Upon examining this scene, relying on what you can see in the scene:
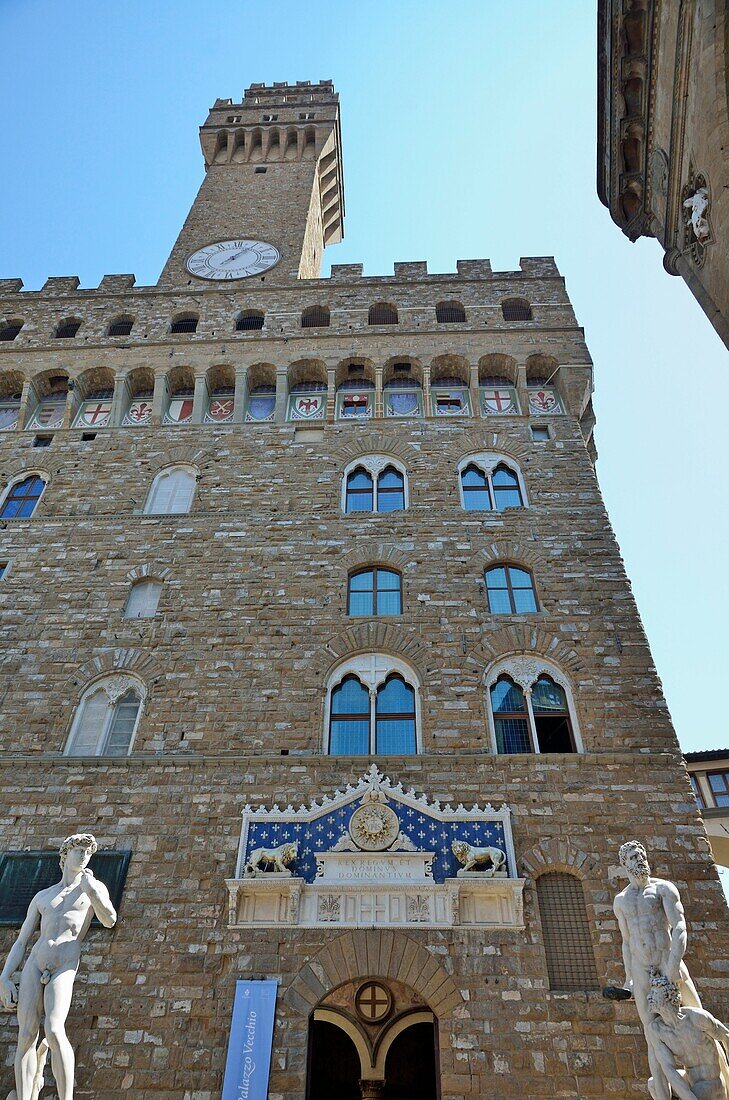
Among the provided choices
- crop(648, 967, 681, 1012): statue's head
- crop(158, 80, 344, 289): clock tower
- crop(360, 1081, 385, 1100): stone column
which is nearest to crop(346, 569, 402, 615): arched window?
crop(648, 967, 681, 1012): statue's head

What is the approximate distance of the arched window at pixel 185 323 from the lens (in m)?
19.1

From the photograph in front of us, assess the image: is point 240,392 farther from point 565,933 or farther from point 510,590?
point 565,933

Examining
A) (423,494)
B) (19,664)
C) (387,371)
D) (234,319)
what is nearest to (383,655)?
(423,494)

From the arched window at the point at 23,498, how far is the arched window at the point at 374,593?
21.4ft

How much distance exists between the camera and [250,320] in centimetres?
1914

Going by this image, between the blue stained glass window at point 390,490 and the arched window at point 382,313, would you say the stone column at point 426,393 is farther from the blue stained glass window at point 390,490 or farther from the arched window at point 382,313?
the arched window at point 382,313

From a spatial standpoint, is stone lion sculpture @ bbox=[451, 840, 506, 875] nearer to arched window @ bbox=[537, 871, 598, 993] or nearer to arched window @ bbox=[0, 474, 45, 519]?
arched window @ bbox=[537, 871, 598, 993]

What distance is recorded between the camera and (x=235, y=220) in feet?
75.2

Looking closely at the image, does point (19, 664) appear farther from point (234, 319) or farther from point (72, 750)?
point (234, 319)

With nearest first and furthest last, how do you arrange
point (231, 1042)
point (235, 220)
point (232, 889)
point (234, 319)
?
point (231, 1042) < point (232, 889) < point (234, 319) < point (235, 220)

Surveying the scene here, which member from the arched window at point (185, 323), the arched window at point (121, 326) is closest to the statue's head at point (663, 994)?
the arched window at point (185, 323)

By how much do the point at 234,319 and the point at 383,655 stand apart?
9668 mm

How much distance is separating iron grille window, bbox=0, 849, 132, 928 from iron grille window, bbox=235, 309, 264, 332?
1216 centimetres

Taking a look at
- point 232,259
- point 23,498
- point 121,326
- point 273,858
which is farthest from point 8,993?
point 232,259
